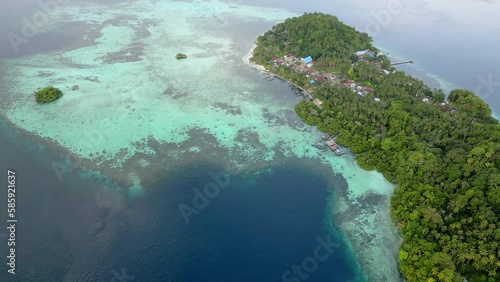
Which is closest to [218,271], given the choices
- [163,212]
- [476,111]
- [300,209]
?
[163,212]

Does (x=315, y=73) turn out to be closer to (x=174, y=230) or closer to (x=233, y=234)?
(x=233, y=234)

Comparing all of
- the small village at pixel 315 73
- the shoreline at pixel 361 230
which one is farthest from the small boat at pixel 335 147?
the small village at pixel 315 73

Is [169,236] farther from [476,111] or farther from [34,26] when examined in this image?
[34,26]

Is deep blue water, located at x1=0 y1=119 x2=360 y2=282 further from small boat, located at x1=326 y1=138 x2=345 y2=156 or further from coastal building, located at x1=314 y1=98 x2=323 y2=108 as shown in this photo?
coastal building, located at x1=314 y1=98 x2=323 y2=108

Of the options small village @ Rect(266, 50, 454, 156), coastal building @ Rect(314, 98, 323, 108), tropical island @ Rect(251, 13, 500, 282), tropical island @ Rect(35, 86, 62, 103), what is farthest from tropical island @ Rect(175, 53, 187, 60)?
coastal building @ Rect(314, 98, 323, 108)

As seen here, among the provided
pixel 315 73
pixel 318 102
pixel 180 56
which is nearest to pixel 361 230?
pixel 318 102
